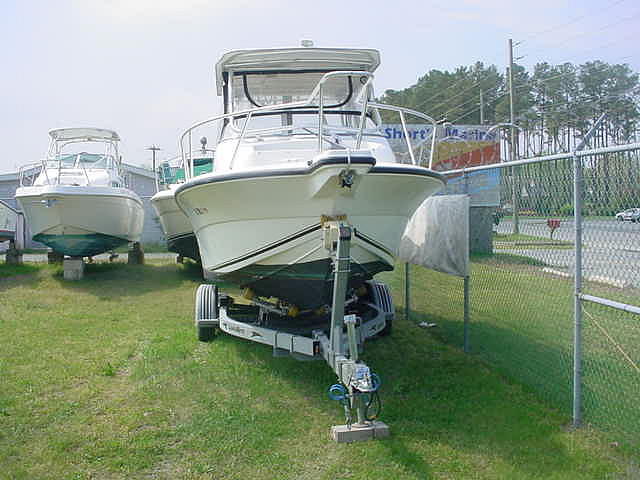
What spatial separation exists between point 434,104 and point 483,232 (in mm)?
40977

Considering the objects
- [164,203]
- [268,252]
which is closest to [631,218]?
[268,252]

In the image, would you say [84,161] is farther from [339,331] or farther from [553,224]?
[553,224]

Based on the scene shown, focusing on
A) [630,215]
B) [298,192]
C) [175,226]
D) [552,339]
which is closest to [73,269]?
[175,226]

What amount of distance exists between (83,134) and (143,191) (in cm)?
972

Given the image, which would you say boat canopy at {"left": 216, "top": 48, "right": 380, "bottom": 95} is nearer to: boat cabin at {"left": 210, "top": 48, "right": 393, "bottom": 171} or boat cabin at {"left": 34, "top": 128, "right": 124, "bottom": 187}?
boat cabin at {"left": 210, "top": 48, "right": 393, "bottom": 171}

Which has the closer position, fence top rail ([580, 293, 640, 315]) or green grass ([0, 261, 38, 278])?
fence top rail ([580, 293, 640, 315])

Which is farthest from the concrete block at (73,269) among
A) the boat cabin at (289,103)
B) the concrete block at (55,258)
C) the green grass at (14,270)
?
the boat cabin at (289,103)

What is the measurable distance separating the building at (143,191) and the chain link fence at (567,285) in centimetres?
1686

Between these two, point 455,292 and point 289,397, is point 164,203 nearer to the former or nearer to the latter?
point 455,292

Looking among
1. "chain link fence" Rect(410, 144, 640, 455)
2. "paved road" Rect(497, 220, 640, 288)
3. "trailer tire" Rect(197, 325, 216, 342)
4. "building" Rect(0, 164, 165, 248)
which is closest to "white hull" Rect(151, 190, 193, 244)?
"trailer tire" Rect(197, 325, 216, 342)

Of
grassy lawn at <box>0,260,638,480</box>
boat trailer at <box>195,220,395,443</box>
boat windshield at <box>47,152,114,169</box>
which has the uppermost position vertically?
boat windshield at <box>47,152,114,169</box>

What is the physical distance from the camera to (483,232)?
246 inches

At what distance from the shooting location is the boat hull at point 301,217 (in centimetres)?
475

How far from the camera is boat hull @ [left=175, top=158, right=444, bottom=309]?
4.75 metres
